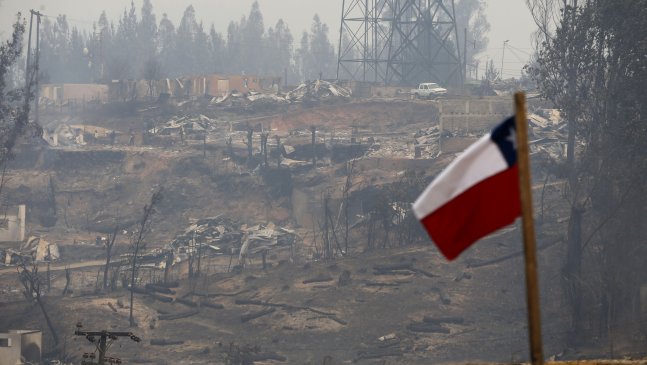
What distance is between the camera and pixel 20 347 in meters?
29.3

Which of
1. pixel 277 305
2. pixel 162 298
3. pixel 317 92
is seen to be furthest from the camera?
pixel 317 92

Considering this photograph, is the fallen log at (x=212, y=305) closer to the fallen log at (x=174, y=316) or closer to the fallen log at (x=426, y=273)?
the fallen log at (x=174, y=316)

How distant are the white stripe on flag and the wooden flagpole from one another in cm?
25

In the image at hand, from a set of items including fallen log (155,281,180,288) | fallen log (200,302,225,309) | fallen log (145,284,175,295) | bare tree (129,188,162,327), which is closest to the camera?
fallen log (200,302,225,309)

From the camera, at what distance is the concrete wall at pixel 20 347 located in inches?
1133

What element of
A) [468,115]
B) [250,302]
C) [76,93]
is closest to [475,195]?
[250,302]

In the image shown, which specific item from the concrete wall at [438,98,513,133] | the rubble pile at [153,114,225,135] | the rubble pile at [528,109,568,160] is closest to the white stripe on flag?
the rubble pile at [528,109,568,160]

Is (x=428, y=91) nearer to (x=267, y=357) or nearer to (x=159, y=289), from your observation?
(x=159, y=289)

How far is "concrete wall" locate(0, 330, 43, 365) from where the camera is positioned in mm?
28766

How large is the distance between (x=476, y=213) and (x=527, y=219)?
0.54m

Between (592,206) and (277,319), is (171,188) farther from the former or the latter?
(592,206)

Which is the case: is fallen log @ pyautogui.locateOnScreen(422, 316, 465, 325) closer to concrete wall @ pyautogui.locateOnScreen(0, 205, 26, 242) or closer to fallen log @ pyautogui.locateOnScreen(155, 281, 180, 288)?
fallen log @ pyautogui.locateOnScreen(155, 281, 180, 288)

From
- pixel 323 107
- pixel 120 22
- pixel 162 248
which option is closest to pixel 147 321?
pixel 162 248

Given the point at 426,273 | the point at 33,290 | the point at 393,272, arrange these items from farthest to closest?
the point at 33,290 → the point at 393,272 → the point at 426,273
